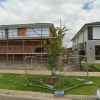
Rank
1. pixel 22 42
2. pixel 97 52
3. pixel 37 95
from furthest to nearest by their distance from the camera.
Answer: pixel 97 52 < pixel 22 42 < pixel 37 95

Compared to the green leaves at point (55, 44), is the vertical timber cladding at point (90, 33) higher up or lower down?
higher up

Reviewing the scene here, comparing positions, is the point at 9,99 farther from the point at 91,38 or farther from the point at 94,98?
the point at 91,38

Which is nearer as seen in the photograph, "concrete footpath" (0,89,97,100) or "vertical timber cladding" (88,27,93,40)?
"concrete footpath" (0,89,97,100)

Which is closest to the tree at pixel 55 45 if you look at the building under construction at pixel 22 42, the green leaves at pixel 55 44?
the green leaves at pixel 55 44

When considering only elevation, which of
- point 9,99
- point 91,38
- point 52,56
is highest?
point 91,38

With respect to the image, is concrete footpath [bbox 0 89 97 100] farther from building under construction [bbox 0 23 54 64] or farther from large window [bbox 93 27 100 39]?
large window [bbox 93 27 100 39]

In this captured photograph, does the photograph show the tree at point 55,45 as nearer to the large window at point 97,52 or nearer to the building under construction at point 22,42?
the building under construction at point 22,42

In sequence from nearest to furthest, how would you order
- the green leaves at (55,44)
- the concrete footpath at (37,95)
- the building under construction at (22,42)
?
the concrete footpath at (37,95) → the green leaves at (55,44) → the building under construction at (22,42)

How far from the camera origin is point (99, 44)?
1706 centimetres

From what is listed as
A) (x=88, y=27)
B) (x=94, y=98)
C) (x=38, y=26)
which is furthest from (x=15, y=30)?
(x=94, y=98)

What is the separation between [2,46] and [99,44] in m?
16.9

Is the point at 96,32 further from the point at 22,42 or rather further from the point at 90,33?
the point at 22,42

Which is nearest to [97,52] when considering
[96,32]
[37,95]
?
[96,32]

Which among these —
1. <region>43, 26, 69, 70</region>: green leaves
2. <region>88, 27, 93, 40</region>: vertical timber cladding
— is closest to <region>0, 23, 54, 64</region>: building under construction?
<region>88, 27, 93, 40</region>: vertical timber cladding
